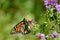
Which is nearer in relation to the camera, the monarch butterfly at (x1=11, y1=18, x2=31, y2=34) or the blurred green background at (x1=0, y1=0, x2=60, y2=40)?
the monarch butterfly at (x1=11, y1=18, x2=31, y2=34)

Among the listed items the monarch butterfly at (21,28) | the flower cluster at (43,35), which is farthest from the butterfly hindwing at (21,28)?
the flower cluster at (43,35)

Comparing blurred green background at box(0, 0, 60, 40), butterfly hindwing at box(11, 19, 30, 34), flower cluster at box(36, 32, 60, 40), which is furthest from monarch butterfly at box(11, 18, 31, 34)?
blurred green background at box(0, 0, 60, 40)

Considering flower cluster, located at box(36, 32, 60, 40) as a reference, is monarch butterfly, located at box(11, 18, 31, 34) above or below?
above

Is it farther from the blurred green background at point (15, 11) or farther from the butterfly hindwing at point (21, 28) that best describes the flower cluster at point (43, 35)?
the blurred green background at point (15, 11)

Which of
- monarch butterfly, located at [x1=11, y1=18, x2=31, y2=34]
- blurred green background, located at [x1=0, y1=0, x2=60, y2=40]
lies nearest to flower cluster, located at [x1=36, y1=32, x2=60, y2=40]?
monarch butterfly, located at [x1=11, y1=18, x2=31, y2=34]

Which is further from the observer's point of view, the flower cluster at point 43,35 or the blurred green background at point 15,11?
the blurred green background at point 15,11

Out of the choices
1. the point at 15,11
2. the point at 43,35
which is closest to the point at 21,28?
the point at 43,35

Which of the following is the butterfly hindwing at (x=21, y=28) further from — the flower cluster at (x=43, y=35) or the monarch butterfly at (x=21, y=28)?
the flower cluster at (x=43, y=35)

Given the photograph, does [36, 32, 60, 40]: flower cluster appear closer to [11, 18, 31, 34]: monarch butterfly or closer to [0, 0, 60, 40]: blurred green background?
[11, 18, 31, 34]: monarch butterfly

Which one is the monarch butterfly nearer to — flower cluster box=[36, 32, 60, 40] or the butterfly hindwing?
the butterfly hindwing

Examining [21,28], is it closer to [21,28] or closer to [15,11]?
[21,28]

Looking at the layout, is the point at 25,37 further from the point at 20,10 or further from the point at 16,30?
the point at 20,10

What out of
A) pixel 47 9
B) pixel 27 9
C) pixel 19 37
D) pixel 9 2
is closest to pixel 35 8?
pixel 27 9

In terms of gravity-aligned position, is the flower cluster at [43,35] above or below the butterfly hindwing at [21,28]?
below
